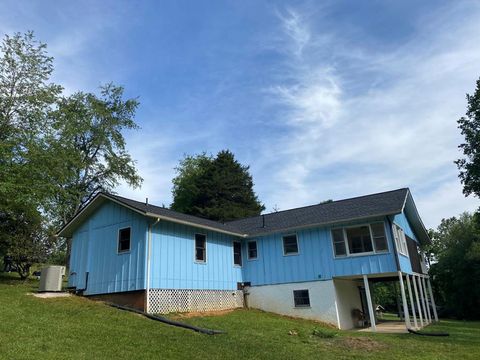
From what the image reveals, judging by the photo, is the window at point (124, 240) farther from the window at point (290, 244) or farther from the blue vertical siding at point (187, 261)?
the window at point (290, 244)

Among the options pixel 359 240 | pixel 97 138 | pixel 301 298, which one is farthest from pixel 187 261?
pixel 97 138

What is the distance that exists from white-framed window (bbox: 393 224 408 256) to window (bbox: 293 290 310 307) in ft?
15.3

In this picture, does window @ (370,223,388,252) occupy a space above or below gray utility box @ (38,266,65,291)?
above

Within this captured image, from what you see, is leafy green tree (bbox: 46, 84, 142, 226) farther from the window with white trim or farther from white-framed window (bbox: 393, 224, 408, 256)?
white-framed window (bbox: 393, 224, 408, 256)

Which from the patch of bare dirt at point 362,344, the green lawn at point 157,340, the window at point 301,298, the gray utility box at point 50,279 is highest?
the gray utility box at point 50,279

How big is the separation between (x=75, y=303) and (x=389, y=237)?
1290cm

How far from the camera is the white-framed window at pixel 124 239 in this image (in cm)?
1591

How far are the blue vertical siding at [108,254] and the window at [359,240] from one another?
9.17m

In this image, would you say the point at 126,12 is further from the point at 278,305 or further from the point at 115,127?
the point at 115,127

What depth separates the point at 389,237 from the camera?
16.5 m

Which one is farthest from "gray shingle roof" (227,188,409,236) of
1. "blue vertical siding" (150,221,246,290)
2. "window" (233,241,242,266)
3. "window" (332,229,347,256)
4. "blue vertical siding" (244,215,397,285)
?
"blue vertical siding" (150,221,246,290)

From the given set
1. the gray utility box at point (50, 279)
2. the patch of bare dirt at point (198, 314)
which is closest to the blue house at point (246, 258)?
the patch of bare dirt at point (198, 314)

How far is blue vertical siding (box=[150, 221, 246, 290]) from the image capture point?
15.2 metres

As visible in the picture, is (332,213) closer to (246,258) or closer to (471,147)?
(246,258)
